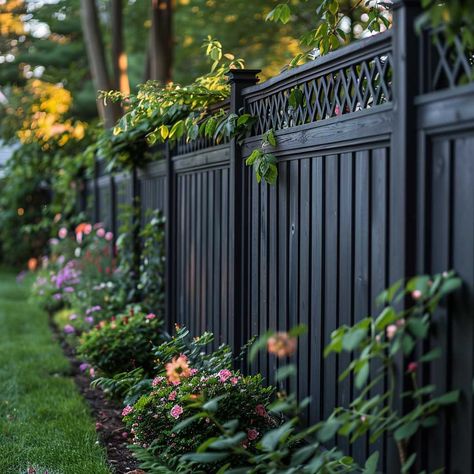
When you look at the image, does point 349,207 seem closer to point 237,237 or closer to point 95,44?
point 237,237

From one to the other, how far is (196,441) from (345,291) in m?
1.10

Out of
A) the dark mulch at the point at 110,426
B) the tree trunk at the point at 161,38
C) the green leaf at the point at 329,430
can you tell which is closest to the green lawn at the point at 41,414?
the dark mulch at the point at 110,426

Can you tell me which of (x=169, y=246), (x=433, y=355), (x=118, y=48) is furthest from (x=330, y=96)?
(x=118, y=48)

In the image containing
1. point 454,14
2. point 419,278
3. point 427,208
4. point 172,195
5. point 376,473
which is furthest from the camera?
point 172,195

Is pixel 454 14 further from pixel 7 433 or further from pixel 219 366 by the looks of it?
pixel 7 433

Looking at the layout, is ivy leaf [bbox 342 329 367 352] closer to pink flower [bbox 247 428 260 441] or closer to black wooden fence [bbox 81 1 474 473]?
black wooden fence [bbox 81 1 474 473]

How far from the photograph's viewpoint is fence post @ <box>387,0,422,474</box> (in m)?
2.71

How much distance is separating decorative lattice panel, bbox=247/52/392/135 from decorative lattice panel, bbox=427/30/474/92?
1.03ft

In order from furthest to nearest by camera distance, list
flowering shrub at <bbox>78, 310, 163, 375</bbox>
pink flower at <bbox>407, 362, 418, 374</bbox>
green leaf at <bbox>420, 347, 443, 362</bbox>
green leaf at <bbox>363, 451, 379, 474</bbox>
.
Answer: flowering shrub at <bbox>78, 310, 163, 375</bbox>, green leaf at <bbox>363, 451, 379, 474</bbox>, pink flower at <bbox>407, 362, 418, 374</bbox>, green leaf at <bbox>420, 347, 443, 362</bbox>

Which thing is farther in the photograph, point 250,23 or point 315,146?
point 250,23

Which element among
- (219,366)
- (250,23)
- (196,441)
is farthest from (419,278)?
(250,23)

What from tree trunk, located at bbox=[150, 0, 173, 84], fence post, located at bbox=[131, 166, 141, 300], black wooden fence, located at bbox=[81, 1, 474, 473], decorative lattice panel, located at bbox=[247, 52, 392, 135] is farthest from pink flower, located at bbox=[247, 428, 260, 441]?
tree trunk, located at bbox=[150, 0, 173, 84]

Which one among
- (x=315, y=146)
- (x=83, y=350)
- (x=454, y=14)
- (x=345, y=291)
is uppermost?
(x=454, y=14)

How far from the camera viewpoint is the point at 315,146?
3.67 m
